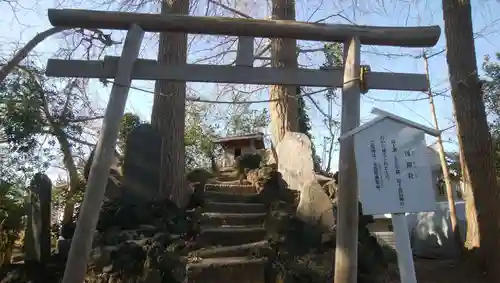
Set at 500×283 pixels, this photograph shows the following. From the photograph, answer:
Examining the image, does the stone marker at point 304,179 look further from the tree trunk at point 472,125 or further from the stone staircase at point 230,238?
the tree trunk at point 472,125

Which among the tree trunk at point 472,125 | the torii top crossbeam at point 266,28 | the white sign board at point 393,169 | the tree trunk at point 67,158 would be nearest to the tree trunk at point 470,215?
the tree trunk at point 472,125

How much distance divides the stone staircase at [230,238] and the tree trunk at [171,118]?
0.75 meters

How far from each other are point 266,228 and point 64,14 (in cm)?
436

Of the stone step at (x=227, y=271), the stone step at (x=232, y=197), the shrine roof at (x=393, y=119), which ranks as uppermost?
the shrine roof at (x=393, y=119)

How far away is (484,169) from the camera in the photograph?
637cm

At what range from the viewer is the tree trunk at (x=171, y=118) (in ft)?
26.2

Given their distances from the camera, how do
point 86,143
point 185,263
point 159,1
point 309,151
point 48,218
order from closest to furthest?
point 185,263, point 48,218, point 309,151, point 159,1, point 86,143

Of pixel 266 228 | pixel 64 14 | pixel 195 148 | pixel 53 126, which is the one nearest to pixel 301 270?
pixel 266 228

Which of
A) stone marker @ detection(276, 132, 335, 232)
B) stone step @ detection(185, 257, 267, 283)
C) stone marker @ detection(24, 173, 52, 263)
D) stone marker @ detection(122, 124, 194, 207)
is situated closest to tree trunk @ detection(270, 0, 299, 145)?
stone marker @ detection(276, 132, 335, 232)

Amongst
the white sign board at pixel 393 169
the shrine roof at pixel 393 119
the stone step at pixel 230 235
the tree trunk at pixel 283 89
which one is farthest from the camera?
the tree trunk at pixel 283 89

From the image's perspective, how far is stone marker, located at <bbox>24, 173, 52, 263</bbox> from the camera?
5.66m

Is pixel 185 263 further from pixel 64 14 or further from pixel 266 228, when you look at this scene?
pixel 64 14

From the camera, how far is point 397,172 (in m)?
3.23

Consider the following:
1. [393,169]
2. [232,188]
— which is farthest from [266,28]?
[232,188]
